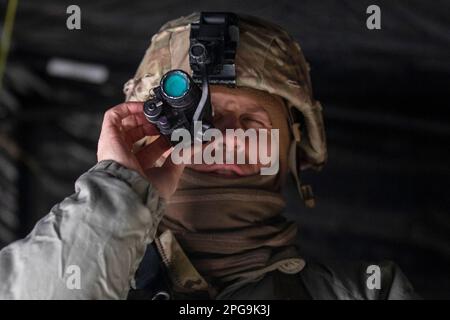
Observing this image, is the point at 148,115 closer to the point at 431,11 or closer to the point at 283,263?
the point at 283,263

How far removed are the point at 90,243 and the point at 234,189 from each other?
46 cm

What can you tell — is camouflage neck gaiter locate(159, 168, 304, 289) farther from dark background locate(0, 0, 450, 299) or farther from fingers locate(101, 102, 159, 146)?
dark background locate(0, 0, 450, 299)

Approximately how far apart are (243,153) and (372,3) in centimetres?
42

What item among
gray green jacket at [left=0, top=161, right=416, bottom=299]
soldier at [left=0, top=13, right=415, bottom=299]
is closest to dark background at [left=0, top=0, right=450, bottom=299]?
soldier at [left=0, top=13, right=415, bottom=299]

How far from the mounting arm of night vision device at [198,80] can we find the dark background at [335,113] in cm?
26

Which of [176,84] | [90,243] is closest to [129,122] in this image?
[176,84]

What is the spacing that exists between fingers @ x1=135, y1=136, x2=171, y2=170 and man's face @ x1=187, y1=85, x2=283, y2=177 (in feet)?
0.61

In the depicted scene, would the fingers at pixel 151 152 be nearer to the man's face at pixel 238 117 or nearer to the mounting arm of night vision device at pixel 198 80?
the mounting arm of night vision device at pixel 198 80

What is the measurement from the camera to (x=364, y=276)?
1.57 m

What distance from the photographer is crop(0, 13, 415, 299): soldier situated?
1.29 meters

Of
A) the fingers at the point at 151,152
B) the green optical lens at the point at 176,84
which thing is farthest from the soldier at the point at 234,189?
the green optical lens at the point at 176,84

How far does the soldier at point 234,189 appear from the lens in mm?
1289
